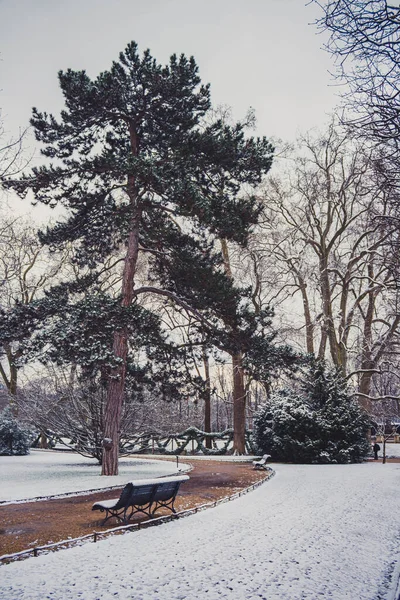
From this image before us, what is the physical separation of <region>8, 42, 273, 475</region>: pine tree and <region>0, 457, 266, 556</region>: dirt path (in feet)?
11.7

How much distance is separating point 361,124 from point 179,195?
8.35 metres

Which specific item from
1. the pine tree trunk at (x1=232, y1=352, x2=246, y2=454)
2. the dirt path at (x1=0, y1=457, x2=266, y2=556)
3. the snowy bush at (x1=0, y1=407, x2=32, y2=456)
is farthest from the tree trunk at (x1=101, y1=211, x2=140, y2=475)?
the pine tree trunk at (x1=232, y1=352, x2=246, y2=454)

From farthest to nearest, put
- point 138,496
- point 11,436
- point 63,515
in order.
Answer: point 11,436
point 63,515
point 138,496

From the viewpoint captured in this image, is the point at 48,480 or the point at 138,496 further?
the point at 48,480

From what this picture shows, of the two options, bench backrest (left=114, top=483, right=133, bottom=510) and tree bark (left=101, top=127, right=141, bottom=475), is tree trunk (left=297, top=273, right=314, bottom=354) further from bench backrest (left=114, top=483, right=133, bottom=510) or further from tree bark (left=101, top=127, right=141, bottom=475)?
bench backrest (left=114, top=483, right=133, bottom=510)

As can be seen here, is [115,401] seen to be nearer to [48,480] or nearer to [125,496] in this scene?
[48,480]

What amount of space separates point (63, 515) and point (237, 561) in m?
4.40

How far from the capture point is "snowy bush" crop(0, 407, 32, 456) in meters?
23.9

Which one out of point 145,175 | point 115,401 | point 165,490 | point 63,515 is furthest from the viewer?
point 115,401

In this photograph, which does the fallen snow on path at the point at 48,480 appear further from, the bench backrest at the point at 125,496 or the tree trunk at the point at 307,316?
the tree trunk at the point at 307,316

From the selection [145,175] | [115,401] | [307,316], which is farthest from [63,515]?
[307,316]

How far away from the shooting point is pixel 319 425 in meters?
19.9

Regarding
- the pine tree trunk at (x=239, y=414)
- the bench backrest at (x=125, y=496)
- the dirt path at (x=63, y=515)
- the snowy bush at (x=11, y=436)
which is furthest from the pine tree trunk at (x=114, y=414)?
the pine tree trunk at (x=239, y=414)

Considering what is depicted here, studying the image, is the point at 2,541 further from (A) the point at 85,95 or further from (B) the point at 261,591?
(A) the point at 85,95
